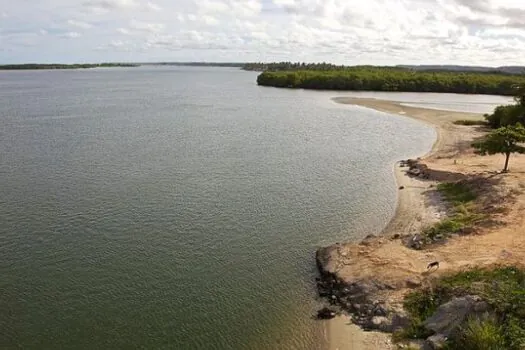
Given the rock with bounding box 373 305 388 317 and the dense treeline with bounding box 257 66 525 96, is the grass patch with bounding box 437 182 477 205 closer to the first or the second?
the rock with bounding box 373 305 388 317

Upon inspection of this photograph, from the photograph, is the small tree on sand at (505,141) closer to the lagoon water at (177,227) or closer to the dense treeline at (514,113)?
the lagoon water at (177,227)

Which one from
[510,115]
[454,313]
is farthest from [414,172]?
[454,313]

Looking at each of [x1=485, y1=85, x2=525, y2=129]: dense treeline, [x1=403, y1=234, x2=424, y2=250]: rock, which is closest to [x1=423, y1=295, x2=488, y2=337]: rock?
[x1=403, y1=234, x2=424, y2=250]: rock

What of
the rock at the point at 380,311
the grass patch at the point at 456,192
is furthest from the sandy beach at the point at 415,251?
the grass patch at the point at 456,192

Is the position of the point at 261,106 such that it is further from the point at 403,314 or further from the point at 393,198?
the point at 403,314

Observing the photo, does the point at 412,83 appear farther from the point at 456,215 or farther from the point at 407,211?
the point at 456,215

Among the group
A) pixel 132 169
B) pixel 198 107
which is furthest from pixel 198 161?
pixel 198 107
